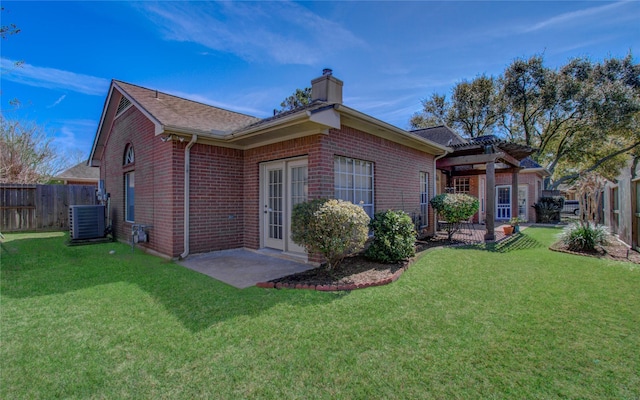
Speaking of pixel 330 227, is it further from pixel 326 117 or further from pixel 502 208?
pixel 502 208

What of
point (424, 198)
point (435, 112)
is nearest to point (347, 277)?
point (424, 198)

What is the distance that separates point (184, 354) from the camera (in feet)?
9.13

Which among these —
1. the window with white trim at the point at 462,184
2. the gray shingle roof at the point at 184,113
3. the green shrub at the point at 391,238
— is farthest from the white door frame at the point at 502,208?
the gray shingle roof at the point at 184,113

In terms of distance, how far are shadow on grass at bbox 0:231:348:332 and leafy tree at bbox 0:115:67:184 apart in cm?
1434

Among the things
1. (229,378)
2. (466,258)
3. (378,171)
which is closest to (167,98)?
(378,171)

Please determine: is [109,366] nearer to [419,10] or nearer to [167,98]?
[167,98]

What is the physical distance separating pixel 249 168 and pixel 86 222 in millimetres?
6236

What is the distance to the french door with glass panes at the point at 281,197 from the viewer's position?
6859mm

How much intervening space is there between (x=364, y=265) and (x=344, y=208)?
166cm

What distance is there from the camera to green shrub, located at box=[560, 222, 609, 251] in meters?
7.60

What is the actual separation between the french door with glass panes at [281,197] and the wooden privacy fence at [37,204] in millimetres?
11061

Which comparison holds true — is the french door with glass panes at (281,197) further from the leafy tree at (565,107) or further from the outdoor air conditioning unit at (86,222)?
the leafy tree at (565,107)

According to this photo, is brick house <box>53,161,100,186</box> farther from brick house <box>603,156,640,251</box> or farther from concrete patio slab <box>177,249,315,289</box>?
brick house <box>603,156,640,251</box>

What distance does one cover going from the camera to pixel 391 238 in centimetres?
631
